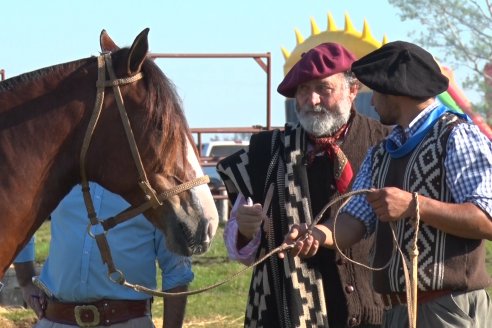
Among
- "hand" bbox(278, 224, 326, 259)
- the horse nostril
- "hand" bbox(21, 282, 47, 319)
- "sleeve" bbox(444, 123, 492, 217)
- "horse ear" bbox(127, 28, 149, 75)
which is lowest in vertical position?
"hand" bbox(21, 282, 47, 319)

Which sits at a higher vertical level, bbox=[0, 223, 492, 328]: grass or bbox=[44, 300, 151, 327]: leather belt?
bbox=[44, 300, 151, 327]: leather belt

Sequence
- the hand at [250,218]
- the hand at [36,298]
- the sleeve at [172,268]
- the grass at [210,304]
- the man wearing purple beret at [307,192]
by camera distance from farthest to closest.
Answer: the grass at [210,304] → the hand at [36,298] → the sleeve at [172,268] → the man wearing purple beret at [307,192] → the hand at [250,218]

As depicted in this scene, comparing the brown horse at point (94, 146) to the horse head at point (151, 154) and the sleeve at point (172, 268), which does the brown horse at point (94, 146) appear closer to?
the horse head at point (151, 154)

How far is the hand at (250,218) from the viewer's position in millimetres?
4352

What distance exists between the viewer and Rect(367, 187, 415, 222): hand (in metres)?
3.68

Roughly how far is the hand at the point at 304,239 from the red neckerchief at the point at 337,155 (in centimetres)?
50

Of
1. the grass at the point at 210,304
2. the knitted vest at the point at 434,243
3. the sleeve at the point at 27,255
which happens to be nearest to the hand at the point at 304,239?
the knitted vest at the point at 434,243

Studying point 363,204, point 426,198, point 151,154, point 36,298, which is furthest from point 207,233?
point 36,298

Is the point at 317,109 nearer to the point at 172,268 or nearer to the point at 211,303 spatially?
the point at 172,268

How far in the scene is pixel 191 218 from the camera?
3.89m

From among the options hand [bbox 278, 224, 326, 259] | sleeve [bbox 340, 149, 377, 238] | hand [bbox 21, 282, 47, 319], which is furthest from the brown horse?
hand [bbox 21, 282, 47, 319]

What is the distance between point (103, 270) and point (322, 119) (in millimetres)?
1202

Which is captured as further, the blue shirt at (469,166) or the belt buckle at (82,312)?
the belt buckle at (82,312)

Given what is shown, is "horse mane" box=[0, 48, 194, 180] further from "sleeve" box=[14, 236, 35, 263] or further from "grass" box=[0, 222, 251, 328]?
"grass" box=[0, 222, 251, 328]
